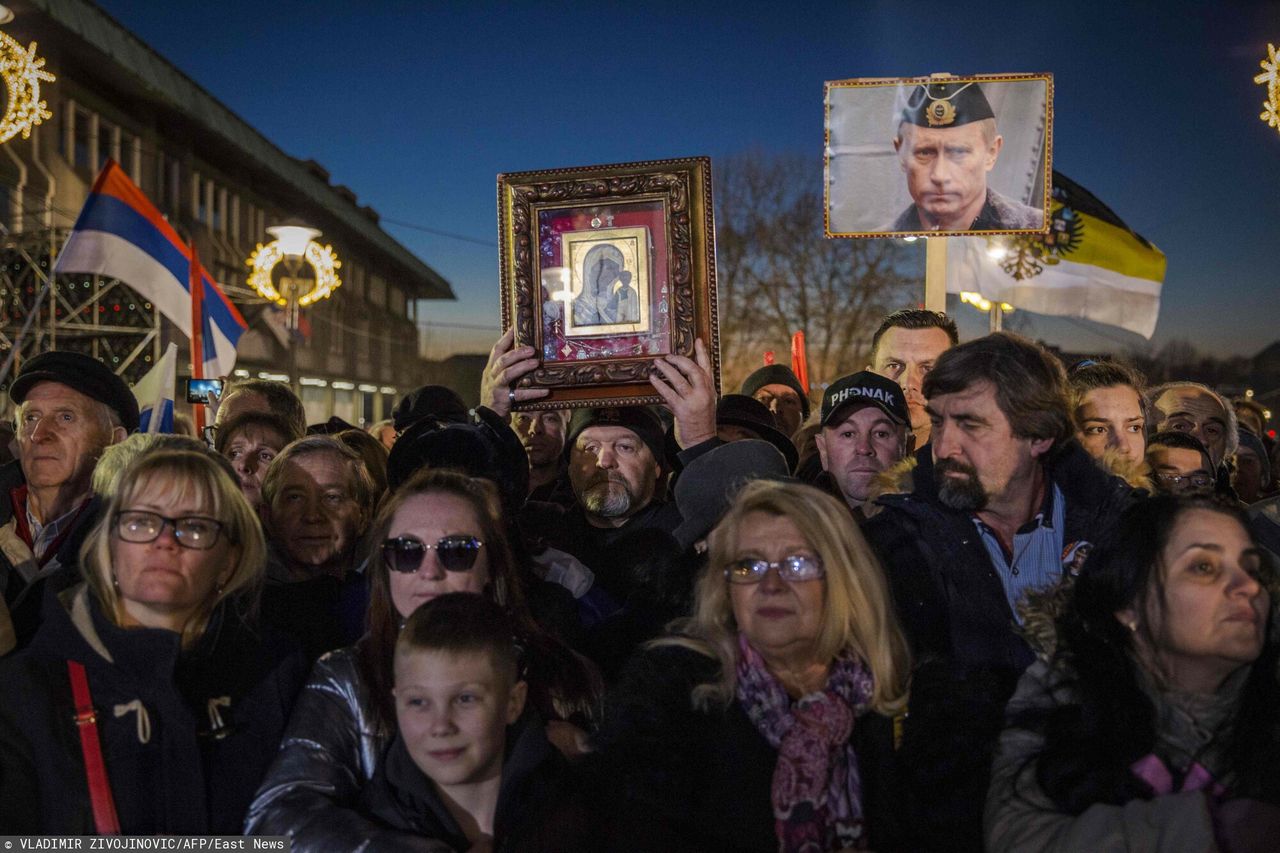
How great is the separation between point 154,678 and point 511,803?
0.94 m

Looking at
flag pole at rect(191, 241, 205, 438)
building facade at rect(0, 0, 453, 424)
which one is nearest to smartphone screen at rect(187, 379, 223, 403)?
flag pole at rect(191, 241, 205, 438)

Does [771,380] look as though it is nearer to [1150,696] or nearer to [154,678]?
[1150,696]

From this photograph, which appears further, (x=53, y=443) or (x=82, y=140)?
(x=82, y=140)

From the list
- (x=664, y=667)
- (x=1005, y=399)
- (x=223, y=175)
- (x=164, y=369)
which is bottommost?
(x=664, y=667)

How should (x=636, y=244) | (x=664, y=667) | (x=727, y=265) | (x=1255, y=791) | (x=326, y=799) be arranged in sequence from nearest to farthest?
(x=1255, y=791) < (x=326, y=799) < (x=664, y=667) < (x=636, y=244) < (x=727, y=265)

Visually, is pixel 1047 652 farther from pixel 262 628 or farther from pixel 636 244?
pixel 262 628

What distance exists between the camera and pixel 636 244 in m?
3.58

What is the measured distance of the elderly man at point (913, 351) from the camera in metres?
5.17

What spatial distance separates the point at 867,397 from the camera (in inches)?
171

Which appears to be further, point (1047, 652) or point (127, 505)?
point (127, 505)

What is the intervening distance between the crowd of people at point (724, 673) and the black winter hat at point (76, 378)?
0.76 m

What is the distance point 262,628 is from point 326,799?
0.67 metres

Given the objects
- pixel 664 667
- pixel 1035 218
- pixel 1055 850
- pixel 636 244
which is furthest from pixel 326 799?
pixel 1035 218

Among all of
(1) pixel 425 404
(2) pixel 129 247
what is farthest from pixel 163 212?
(1) pixel 425 404
